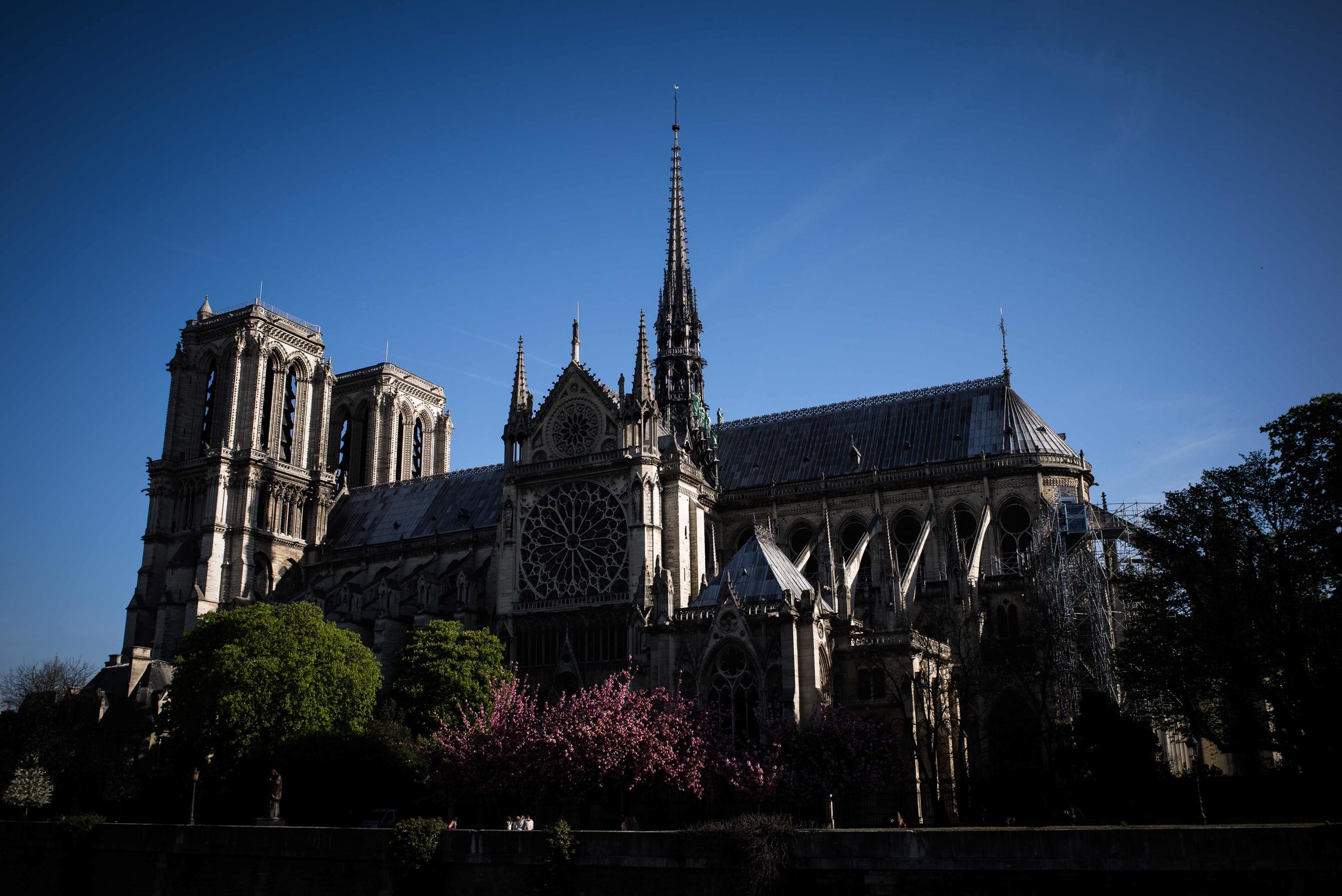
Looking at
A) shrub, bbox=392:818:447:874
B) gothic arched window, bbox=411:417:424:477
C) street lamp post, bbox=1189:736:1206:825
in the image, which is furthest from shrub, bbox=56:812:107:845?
gothic arched window, bbox=411:417:424:477

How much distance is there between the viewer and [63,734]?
5672 centimetres

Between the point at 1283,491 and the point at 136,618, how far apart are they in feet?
210

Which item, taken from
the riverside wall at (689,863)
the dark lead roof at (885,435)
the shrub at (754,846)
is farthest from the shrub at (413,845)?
the dark lead roof at (885,435)

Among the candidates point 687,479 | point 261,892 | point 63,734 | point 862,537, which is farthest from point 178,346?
point 261,892

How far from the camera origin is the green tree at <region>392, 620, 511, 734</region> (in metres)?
54.2

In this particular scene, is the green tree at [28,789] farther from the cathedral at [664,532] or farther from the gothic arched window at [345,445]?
the gothic arched window at [345,445]

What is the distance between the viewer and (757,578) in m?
46.3

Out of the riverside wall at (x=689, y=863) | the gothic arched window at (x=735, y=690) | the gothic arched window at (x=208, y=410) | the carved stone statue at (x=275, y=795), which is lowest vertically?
the riverside wall at (x=689, y=863)

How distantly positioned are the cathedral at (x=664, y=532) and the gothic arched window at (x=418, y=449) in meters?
8.30

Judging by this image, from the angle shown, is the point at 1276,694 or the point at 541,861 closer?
the point at 541,861

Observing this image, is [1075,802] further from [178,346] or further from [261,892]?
[178,346]

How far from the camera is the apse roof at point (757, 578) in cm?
4538

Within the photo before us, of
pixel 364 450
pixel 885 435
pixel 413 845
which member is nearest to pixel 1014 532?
pixel 885 435

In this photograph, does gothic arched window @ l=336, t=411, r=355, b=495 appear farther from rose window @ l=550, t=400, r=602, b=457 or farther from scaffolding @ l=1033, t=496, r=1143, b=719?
scaffolding @ l=1033, t=496, r=1143, b=719
